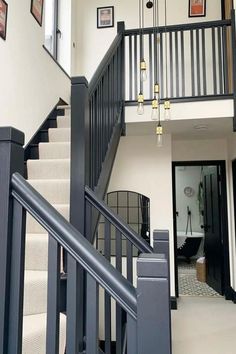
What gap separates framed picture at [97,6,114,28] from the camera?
209 inches

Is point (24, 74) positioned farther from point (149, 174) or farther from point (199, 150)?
point (199, 150)

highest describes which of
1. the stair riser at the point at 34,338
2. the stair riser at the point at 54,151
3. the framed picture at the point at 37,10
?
the framed picture at the point at 37,10

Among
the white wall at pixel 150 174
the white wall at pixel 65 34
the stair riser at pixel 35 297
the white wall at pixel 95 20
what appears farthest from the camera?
the white wall at pixel 95 20

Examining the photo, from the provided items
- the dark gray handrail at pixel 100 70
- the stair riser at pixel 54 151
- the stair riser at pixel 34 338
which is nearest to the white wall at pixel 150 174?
the stair riser at pixel 54 151

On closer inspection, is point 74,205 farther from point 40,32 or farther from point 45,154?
point 40,32

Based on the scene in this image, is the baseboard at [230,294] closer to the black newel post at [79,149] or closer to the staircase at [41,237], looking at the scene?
the staircase at [41,237]

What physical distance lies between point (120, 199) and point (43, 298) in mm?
2765

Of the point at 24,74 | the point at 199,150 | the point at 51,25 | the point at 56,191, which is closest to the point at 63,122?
the point at 24,74

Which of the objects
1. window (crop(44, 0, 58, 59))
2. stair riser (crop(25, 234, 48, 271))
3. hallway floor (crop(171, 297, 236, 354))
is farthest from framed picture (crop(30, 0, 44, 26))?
hallway floor (crop(171, 297, 236, 354))

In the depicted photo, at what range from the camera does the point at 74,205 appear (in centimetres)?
211

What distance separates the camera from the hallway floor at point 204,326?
312cm

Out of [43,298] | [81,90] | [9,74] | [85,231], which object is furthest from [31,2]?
[43,298]

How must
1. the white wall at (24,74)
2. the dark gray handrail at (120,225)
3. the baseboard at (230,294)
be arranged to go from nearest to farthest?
the dark gray handrail at (120,225)
the white wall at (24,74)
the baseboard at (230,294)

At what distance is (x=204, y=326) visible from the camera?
3678 millimetres
